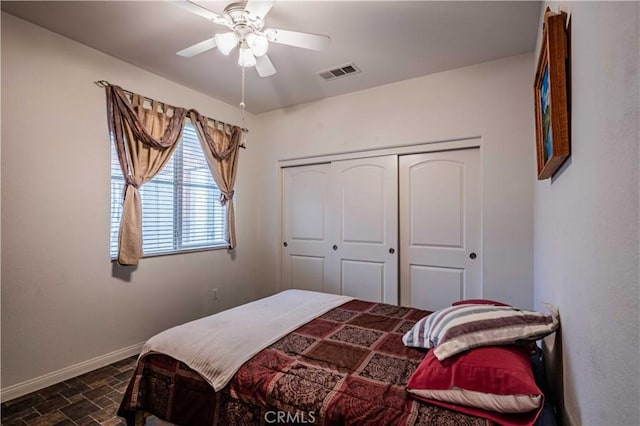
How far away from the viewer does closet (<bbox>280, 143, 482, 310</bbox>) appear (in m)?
3.07

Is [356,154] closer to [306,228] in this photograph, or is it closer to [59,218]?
[306,228]

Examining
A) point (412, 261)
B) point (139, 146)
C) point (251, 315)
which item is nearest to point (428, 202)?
point (412, 261)

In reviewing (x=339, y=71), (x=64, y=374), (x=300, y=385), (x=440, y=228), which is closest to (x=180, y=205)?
(x=64, y=374)

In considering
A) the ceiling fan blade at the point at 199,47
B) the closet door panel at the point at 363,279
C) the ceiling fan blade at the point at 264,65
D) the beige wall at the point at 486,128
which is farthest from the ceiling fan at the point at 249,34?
the closet door panel at the point at 363,279

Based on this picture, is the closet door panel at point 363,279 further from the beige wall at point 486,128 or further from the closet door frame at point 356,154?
the beige wall at point 486,128

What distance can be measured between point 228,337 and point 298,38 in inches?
73.1

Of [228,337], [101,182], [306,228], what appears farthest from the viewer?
[306,228]

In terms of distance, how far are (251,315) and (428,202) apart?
6.85 feet

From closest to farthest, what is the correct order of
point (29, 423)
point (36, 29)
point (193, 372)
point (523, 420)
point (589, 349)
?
point (589, 349), point (523, 420), point (193, 372), point (29, 423), point (36, 29)

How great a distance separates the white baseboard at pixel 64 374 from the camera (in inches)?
86.5

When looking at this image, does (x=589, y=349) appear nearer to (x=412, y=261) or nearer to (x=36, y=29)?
(x=412, y=261)

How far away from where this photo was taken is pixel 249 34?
2029mm

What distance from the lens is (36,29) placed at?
7.70 ft

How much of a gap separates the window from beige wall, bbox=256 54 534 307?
1.41m
